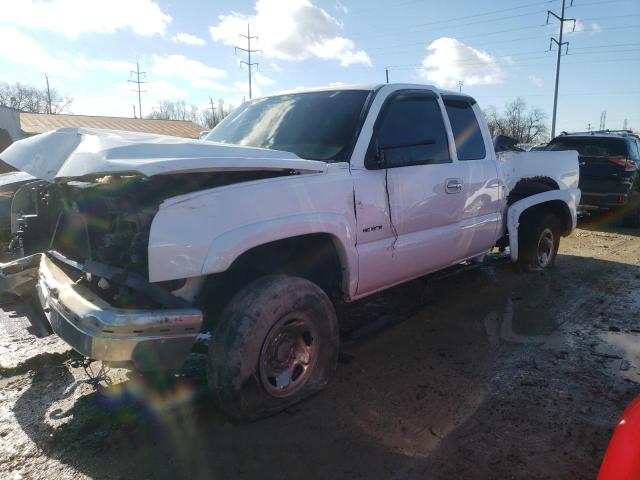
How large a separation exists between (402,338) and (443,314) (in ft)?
2.59

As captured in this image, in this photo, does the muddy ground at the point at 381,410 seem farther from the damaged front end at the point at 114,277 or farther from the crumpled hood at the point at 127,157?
the crumpled hood at the point at 127,157

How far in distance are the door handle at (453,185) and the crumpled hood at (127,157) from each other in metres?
1.43

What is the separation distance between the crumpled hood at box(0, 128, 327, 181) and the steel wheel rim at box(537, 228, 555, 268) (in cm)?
410

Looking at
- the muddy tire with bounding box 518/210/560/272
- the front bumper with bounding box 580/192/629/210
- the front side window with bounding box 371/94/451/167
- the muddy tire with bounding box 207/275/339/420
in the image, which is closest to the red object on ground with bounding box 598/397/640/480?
the muddy tire with bounding box 207/275/339/420

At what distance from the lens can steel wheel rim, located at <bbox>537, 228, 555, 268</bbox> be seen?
607 centimetres

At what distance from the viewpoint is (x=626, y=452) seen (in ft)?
5.32

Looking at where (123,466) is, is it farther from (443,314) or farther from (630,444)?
(443,314)

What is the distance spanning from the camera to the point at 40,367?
12.3ft

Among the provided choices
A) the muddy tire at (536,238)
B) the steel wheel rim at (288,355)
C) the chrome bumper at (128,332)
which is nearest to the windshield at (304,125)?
the steel wheel rim at (288,355)

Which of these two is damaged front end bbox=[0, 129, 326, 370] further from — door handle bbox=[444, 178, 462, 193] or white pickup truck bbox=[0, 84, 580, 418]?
door handle bbox=[444, 178, 462, 193]

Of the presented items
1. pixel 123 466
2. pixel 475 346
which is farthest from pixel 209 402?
pixel 475 346

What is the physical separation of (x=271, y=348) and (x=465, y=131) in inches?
115

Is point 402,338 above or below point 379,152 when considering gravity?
below

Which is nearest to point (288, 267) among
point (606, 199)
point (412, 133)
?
point (412, 133)
